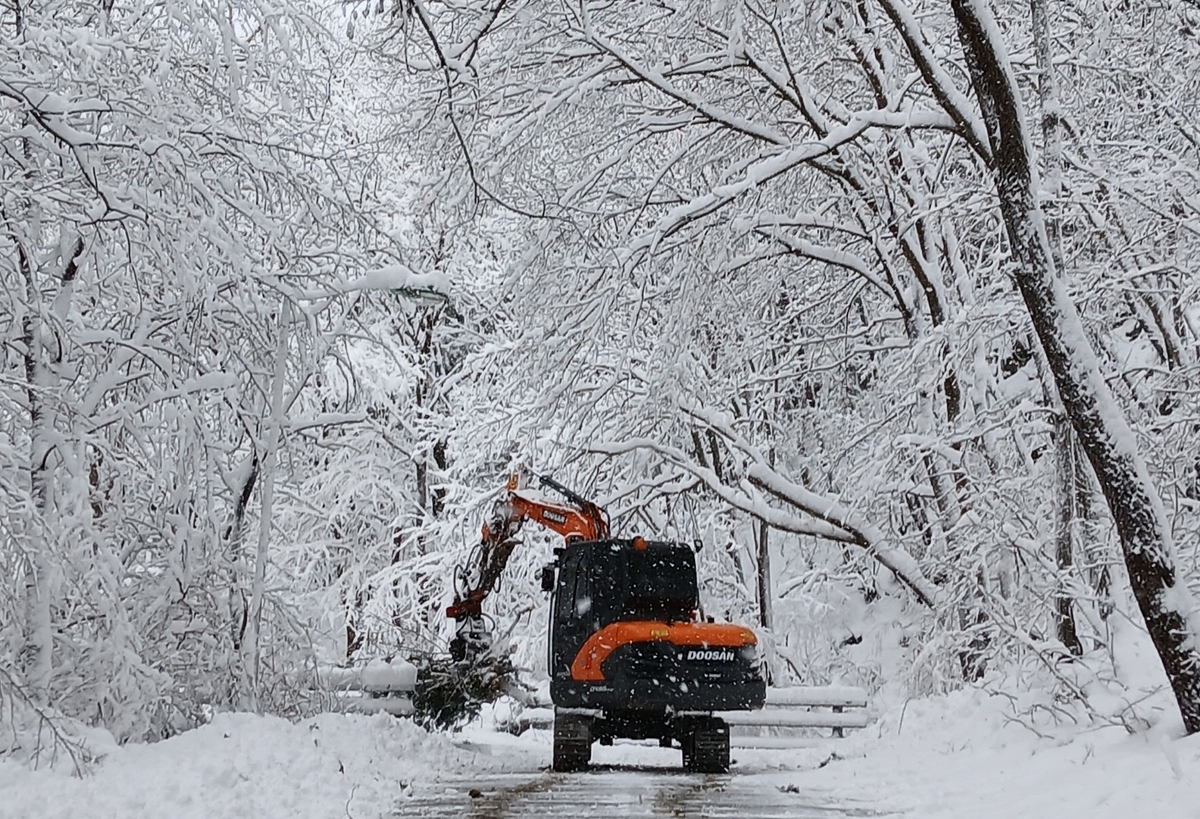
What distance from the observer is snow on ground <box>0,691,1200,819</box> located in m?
6.93

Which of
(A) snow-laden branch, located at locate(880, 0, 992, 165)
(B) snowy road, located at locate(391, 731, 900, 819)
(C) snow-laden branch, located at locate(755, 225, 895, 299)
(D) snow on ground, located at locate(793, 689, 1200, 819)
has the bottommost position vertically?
(B) snowy road, located at locate(391, 731, 900, 819)

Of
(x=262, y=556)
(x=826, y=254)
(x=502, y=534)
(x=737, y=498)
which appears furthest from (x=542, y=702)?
(x=826, y=254)

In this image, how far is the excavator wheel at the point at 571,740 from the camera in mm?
11883

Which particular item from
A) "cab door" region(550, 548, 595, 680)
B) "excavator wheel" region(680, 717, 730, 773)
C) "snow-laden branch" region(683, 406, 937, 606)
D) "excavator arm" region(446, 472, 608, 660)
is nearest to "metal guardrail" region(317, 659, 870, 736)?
"excavator arm" region(446, 472, 608, 660)

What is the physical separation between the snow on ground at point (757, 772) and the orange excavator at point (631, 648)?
0.55m

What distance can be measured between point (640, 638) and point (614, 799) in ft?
10.7

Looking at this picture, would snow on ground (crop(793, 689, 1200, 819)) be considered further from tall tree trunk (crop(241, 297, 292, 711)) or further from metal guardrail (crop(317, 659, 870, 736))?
tall tree trunk (crop(241, 297, 292, 711))

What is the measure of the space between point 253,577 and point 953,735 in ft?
21.0

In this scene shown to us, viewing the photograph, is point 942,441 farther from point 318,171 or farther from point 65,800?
point 65,800

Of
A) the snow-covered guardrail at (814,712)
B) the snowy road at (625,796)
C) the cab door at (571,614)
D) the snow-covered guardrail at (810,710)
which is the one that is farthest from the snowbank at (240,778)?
the snow-covered guardrail at (814,712)

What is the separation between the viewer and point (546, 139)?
12352 millimetres

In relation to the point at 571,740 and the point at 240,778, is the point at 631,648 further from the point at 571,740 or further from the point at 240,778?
the point at 240,778

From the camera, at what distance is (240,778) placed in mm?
7980

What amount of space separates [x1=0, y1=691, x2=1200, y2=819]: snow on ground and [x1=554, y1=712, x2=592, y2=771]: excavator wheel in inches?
12.9
